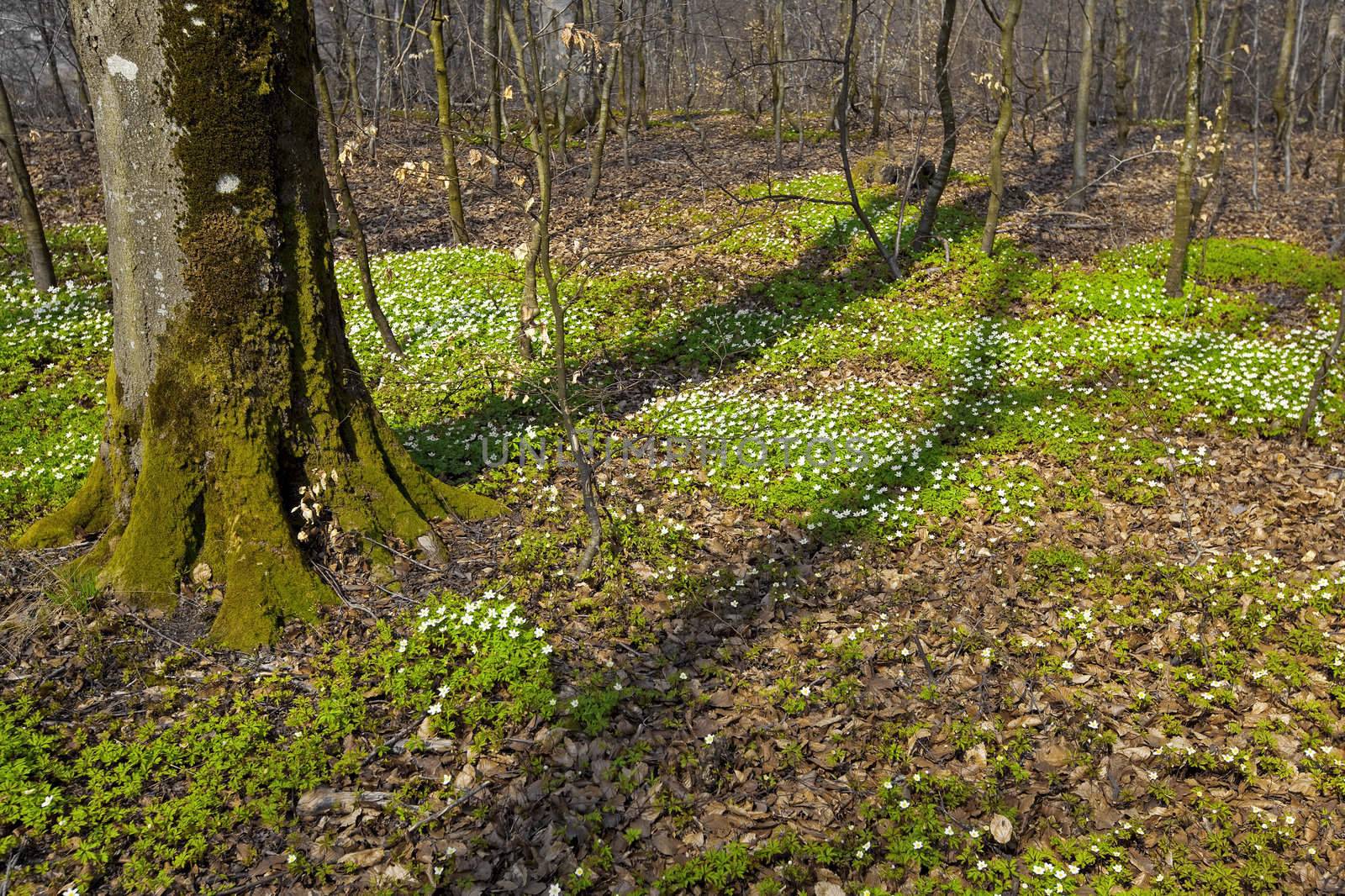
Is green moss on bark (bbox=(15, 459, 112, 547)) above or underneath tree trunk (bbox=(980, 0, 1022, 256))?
underneath

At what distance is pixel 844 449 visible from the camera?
7031 millimetres

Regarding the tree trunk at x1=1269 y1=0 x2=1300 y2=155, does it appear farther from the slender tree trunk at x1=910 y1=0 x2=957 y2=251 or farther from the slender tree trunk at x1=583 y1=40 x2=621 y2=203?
the slender tree trunk at x1=583 y1=40 x2=621 y2=203

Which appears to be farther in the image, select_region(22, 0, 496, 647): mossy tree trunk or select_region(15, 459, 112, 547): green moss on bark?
select_region(15, 459, 112, 547): green moss on bark

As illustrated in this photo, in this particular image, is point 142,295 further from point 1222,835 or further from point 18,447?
point 1222,835

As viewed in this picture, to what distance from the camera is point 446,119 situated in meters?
10.2

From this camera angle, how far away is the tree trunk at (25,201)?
388 inches

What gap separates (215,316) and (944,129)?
10.8m

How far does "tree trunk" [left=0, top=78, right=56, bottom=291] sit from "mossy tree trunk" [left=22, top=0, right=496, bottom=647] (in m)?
7.83

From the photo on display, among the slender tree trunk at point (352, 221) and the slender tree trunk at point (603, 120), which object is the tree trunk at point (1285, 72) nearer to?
the slender tree trunk at point (603, 120)

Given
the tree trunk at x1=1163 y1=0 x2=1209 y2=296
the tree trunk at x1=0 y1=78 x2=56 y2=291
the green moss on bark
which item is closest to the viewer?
the green moss on bark

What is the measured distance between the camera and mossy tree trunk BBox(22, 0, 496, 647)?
4359 mm

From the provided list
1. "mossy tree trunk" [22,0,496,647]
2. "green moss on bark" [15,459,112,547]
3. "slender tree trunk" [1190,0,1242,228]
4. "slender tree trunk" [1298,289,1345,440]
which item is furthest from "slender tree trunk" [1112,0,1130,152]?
"green moss on bark" [15,459,112,547]

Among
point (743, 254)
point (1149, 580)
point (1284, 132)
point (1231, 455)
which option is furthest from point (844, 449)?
point (1284, 132)

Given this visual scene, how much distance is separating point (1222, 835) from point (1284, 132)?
19906 mm
